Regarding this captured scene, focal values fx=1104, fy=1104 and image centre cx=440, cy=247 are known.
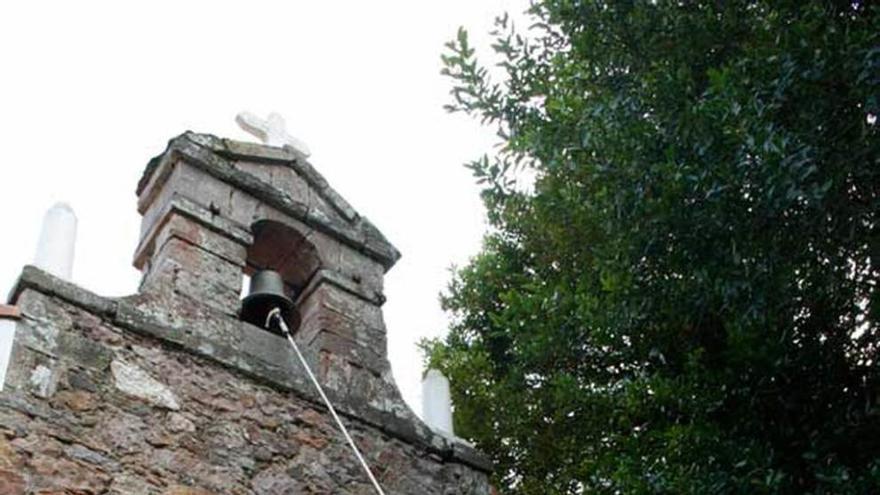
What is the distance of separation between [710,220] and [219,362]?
2525 mm

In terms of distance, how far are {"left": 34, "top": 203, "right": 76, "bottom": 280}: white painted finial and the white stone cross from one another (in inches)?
70.2

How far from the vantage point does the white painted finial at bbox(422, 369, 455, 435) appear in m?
6.51

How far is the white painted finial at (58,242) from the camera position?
17.6 ft

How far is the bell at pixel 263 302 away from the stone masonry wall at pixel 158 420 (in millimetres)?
262

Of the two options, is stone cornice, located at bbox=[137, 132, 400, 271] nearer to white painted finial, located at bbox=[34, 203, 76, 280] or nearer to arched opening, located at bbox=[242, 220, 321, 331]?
arched opening, located at bbox=[242, 220, 321, 331]

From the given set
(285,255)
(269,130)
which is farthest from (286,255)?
(269,130)

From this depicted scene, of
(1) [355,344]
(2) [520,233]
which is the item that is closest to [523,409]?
(2) [520,233]

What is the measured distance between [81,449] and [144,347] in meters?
0.70

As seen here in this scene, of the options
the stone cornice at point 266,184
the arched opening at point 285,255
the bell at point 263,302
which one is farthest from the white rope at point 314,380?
the stone cornice at point 266,184

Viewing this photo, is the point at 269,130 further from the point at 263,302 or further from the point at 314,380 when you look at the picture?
the point at 314,380

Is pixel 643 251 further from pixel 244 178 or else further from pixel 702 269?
pixel 244 178

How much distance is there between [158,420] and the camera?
5188 mm

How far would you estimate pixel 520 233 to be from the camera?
9547 mm

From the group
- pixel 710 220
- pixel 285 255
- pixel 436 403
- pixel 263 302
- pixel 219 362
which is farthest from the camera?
pixel 285 255
